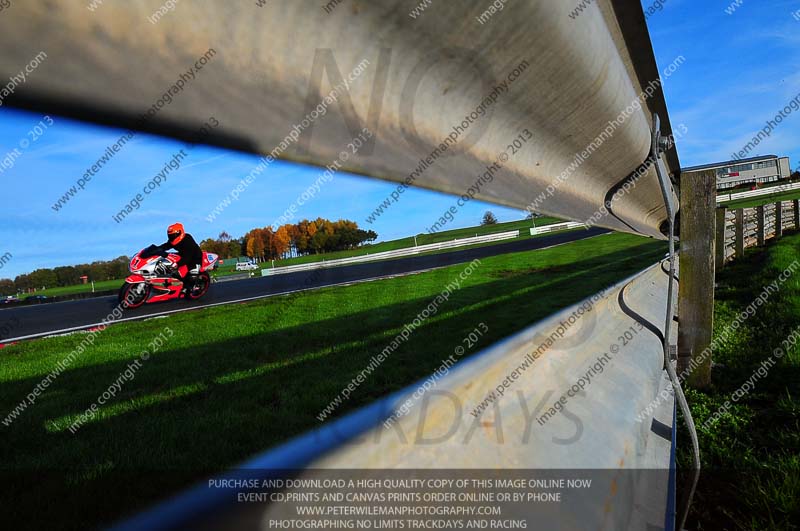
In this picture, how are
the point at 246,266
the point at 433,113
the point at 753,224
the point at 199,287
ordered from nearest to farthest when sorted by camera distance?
the point at 433,113, the point at 199,287, the point at 753,224, the point at 246,266

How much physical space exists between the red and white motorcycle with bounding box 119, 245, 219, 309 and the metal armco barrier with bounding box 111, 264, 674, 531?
11.2m

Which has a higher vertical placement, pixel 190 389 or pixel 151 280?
pixel 151 280

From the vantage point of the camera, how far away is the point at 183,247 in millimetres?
10875

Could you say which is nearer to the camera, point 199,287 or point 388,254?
point 199,287

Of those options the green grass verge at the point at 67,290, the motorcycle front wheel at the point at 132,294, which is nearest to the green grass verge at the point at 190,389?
the motorcycle front wheel at the point at 132,294

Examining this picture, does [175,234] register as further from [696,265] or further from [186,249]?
[696,265]

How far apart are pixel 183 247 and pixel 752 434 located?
1145 centimetres

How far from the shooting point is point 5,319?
10.9 m

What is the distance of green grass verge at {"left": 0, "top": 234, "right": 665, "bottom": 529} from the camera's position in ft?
8.18

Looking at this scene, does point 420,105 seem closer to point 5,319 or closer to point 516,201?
point 516,201

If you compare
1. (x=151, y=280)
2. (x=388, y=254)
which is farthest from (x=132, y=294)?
(x=388, y=254)

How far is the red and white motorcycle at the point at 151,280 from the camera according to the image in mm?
10328

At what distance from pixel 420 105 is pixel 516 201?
0.56 metres

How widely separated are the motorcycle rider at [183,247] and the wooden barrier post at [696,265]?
10.7 metres
